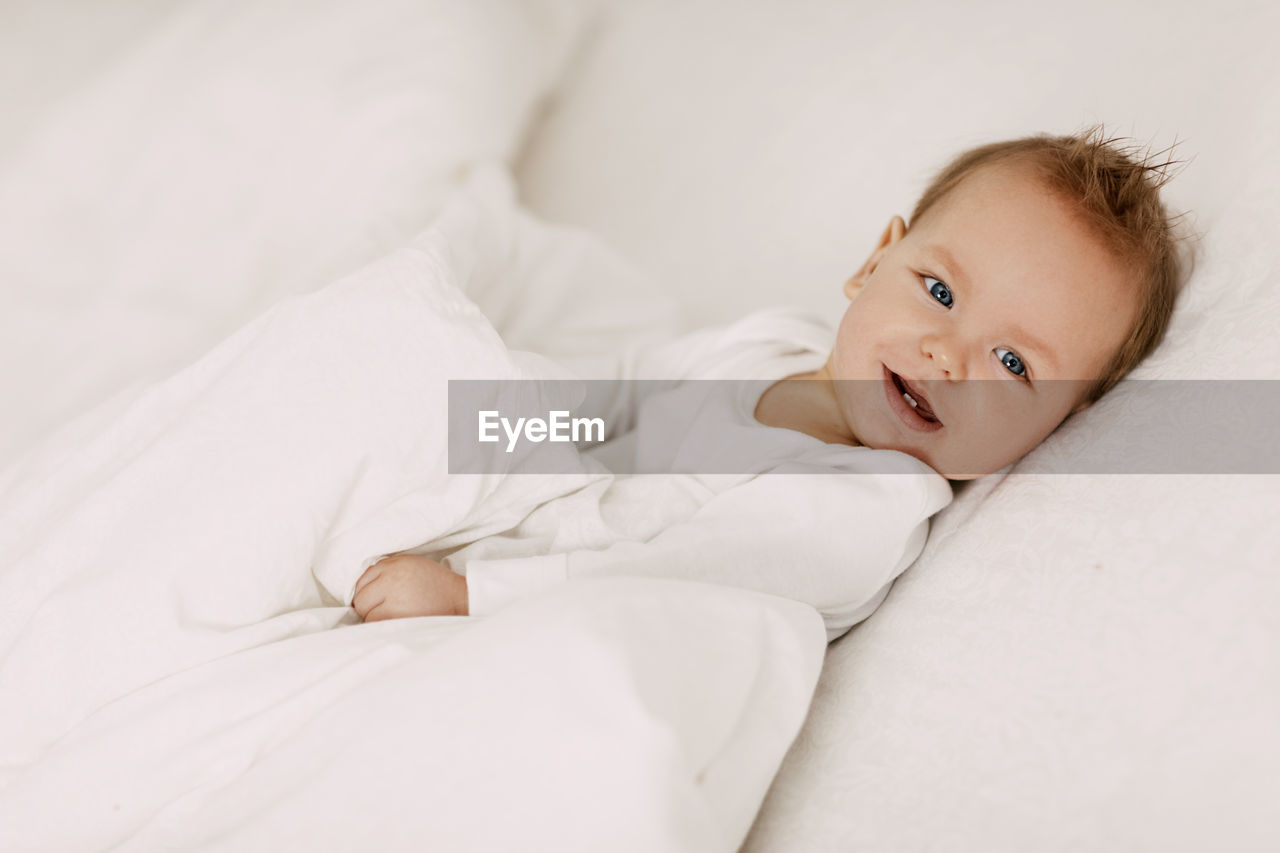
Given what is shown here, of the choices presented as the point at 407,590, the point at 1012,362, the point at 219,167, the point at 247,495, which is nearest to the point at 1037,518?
the point at 1012,362

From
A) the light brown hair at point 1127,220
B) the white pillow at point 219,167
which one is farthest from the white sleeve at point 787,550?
the white pillow at point 219,167

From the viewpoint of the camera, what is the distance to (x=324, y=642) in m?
0.69

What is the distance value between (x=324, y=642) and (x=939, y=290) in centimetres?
65

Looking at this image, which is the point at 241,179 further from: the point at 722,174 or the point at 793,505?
the point at 793,505

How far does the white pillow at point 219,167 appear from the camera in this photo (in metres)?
1.06

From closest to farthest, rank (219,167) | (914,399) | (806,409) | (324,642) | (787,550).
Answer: (324,642), (787,550), (914,399), (806,409), (219,167)

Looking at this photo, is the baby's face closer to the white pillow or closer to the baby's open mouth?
the baby's open mouth

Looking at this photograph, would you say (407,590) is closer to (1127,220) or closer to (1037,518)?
(1037,518)

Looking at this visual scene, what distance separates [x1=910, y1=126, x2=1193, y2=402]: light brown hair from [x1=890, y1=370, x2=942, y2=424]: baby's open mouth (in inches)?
6.2

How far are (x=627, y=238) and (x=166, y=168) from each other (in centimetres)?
66

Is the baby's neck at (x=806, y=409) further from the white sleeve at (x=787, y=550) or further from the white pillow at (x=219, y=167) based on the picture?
the white pillow at (x=219, y=167)

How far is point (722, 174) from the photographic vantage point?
4.58 feet

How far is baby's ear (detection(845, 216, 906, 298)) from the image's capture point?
3.25 feet

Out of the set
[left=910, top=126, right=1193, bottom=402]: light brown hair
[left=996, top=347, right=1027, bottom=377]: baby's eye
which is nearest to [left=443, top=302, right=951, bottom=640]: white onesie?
[left=996, top=347, right=1027, bottom=377]: baby's eye
